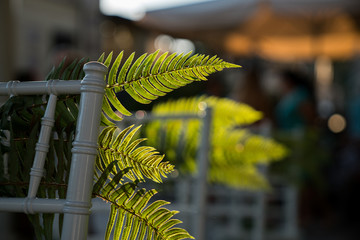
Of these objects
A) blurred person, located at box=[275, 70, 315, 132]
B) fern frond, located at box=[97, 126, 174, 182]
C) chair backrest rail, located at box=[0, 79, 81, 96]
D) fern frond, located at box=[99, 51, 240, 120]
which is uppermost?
blurred person, located at box=[275, 70, 315, 132]

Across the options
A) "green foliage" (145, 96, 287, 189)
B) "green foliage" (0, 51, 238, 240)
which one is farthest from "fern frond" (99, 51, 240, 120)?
"green foliage" (145, 96, 287, 189)

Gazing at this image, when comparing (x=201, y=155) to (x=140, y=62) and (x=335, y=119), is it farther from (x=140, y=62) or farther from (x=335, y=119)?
(x=335, y=119)

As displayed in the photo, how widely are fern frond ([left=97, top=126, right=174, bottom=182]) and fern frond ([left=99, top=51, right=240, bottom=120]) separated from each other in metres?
0.05

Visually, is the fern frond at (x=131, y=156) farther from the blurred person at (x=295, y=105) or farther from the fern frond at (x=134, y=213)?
the blurred person at (x=295, y=105)

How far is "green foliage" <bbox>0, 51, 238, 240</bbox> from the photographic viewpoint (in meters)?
0.84

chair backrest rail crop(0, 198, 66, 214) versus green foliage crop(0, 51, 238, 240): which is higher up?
green foliage crop(0, 51, 238, 240)

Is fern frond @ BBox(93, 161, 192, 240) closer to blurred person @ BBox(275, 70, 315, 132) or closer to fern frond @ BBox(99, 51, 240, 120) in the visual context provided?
fern frond @ BBox(99, 51, 240, 120)

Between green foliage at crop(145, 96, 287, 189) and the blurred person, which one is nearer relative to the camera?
green foliage at crop(145, 96, 287, 189)

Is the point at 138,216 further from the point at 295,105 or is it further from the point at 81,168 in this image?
the point at 295,105

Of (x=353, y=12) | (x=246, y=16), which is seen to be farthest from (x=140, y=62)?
(x=353, y=12)

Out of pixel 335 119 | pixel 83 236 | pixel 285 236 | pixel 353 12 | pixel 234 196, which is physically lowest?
pixel 83 236

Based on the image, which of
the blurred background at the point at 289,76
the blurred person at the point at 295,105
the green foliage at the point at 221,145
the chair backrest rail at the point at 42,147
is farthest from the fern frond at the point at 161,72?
the blurred person at the point at 295,105

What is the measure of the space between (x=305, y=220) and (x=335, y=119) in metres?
2.13

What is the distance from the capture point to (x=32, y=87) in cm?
86
